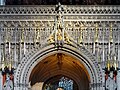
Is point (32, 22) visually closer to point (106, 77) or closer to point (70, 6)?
point (70, 6)

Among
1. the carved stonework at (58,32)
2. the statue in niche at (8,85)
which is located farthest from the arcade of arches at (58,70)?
the statue in niche at (8,85)

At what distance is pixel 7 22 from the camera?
35688 mm

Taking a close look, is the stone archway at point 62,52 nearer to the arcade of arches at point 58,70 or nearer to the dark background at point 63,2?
the arcade of arches at point 58,70

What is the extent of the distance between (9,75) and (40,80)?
7.02 m

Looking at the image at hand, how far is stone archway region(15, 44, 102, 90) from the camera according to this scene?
35125 mm

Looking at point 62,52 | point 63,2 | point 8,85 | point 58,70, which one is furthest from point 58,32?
point 58,70

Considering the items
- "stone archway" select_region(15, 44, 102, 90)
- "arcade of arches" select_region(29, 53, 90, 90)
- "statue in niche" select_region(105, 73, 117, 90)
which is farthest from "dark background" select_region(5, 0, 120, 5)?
"statue in niche" select_region(105, 73, 117, 90)

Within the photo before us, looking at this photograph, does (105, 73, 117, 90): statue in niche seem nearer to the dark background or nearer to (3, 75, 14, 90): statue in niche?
(3, 75, 14, 90): statue in niche

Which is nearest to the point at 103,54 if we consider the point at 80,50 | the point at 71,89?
the point at 80,50

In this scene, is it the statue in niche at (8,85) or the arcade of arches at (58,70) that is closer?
the statue in niche at (8,85)

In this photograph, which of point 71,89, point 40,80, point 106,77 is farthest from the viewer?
point 71,89

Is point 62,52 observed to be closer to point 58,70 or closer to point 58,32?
point 58,32

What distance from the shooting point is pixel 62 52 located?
35500 millimetres

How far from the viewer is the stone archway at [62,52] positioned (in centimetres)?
3512
